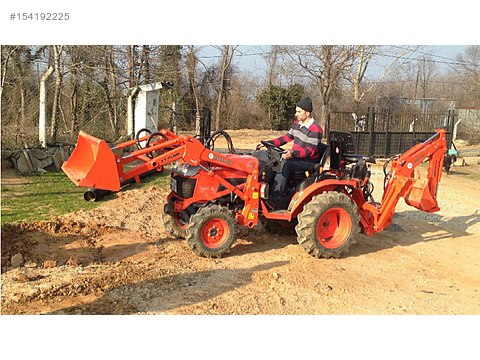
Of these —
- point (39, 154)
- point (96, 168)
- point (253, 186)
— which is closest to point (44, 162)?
point (39, 154)

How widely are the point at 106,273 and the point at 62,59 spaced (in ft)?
34.6

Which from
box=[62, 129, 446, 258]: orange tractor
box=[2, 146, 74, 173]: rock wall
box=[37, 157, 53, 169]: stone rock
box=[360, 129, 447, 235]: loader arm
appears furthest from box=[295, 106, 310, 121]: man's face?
box=[37, 157, 53, 169]: stone rock

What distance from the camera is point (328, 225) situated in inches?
249

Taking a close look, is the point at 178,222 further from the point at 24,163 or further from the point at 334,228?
the point at 24,163

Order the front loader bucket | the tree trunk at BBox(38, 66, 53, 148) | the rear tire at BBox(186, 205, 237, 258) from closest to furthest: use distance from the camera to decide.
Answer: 1. the front loader bucket
2. the rear tire at BBox(186, 205, 237, 258)
3. the tree trunk at BBox(38, 66, 53, 148)

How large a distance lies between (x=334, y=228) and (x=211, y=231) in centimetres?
173

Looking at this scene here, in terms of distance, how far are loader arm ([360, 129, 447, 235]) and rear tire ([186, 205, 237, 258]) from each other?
2.06m

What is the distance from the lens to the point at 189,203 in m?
6.13

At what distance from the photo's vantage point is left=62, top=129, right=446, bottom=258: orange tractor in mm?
5488

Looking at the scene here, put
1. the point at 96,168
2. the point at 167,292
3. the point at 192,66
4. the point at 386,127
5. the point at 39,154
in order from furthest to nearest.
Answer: the point at 192,66, the point at 386,127, the point at 39,154, the point at 96,168, the point at 167,292

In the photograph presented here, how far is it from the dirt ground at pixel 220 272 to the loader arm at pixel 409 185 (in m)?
0.49

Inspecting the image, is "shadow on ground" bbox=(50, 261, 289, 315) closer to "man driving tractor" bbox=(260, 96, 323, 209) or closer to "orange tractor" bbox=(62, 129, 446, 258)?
"orange tractor" bbox=(62, 129, 446, 258)

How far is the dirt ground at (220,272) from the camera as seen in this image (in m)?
4.49

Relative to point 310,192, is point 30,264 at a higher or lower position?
lower
